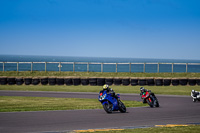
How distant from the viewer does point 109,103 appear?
14.2 metres

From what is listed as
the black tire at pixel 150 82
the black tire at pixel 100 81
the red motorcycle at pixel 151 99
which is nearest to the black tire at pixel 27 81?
the black tire at pixel 100 81

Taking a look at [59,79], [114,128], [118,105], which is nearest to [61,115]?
[118,105]

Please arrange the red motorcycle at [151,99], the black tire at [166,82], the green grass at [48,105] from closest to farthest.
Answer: the green grass at [48,105]
the red motorcycle at [151,99]
the black tire at [166,82]

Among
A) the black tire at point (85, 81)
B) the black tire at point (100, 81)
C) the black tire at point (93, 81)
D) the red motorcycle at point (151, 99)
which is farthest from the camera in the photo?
the black tire at point (85, 81)

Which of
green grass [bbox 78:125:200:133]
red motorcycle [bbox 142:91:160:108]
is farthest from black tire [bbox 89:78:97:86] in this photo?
green grass [bbox 78:125:200:133]

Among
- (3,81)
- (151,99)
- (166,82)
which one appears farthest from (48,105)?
(3,81)

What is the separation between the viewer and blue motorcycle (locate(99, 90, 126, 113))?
13864 mm

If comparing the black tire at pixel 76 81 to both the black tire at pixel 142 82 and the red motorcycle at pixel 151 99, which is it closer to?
the black tire at pixel 142 82

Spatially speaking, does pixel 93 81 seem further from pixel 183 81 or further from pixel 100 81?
pixel 183 81

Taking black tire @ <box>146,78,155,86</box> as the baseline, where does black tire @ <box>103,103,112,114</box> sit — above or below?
below

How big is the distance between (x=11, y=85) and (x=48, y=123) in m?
22.4

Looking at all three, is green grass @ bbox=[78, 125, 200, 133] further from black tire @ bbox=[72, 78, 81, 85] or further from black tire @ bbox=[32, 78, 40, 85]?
black tire @ bbox=[32, 78, 40, 85]

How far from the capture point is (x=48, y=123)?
11000 millimetres

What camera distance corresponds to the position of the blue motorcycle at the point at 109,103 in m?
13.9
